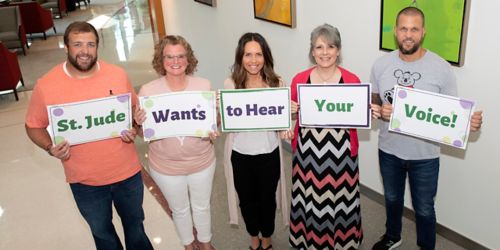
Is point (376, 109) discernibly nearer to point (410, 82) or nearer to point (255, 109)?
point (410, 82)

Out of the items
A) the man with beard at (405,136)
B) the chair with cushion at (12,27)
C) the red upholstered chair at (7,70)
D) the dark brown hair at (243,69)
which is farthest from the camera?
the chair with cushion at (12,27)

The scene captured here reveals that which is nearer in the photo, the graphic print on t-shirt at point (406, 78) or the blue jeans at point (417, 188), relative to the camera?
the graphic print on t-shirt at point (406, 78)

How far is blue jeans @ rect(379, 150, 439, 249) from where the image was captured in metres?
2.58

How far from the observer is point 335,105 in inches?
98.8

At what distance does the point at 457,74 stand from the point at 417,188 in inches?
30.0

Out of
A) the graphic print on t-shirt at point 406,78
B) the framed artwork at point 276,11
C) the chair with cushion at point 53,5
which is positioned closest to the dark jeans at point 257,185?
the graphic print on t-shirt at point 406,78

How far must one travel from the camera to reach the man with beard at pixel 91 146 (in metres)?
2.26

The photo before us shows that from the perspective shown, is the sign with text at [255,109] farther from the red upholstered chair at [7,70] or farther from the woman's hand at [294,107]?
the red upholstered chair at [7,70]

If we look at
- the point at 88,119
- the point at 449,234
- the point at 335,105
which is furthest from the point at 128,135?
the point at 449,234

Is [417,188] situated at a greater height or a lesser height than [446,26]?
lesser

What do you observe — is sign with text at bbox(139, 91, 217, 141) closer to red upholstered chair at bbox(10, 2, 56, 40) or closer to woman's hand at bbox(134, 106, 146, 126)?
woman's hand at bbox(134, 106, 146, 126)

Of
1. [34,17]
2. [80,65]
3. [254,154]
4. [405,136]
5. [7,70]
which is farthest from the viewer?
[34,17]

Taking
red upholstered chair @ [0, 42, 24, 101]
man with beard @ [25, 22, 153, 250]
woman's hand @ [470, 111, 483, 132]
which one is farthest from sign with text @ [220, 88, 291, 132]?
red upholstered chair @ [0, 42, 24, 101]

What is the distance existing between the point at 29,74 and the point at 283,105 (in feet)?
24.5
